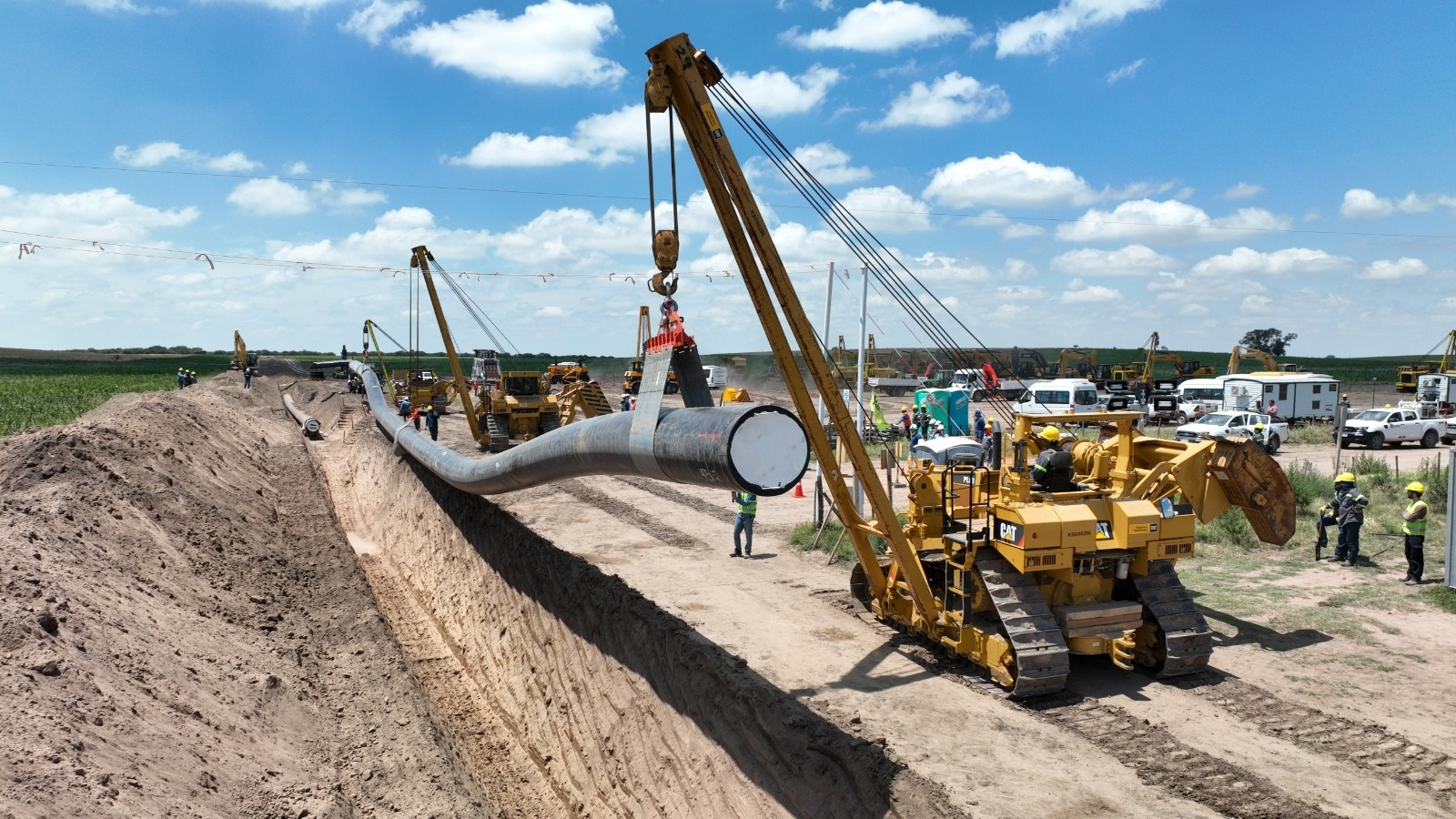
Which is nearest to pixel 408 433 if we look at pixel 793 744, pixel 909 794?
pixel 793 744

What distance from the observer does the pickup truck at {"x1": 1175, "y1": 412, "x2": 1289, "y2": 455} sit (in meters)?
29.3

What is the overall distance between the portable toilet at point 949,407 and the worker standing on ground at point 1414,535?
1880 cm

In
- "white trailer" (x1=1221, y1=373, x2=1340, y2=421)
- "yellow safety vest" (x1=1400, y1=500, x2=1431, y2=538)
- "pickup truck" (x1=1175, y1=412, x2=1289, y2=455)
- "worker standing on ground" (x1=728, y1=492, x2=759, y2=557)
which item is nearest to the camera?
"yellow safety vest" (x1=1400, y1=500, x2=1431, y2=538)

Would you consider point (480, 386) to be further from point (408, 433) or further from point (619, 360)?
point (619, 360)

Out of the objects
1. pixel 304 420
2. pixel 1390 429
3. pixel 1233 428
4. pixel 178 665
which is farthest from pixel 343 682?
pixel 1390 429

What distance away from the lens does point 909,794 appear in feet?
20.1

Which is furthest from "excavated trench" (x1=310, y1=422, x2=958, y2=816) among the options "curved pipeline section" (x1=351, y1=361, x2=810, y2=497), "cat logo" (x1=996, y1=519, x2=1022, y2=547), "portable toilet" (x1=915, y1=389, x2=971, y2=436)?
"portable toilet" (x1=915, y1=389, x2=971, y2=436)

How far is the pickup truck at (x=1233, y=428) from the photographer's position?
29.3 meters

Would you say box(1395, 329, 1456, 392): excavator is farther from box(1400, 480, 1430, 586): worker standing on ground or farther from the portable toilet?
box(1400, 480, 1430, 586): worker standing on ground

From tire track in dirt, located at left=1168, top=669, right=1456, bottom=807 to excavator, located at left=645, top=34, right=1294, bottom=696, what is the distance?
1.58 ft

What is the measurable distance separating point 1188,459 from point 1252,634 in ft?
8.68

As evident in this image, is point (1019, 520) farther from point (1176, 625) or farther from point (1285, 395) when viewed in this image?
point (1285, 395)

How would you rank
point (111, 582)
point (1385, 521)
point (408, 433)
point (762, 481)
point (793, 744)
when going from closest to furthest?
point (762, 481) < point (793, 744) < point (111, 582) < point (1385, 521) < point (408, 433)

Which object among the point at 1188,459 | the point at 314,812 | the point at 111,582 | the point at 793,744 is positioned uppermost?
the point at 1188,459
